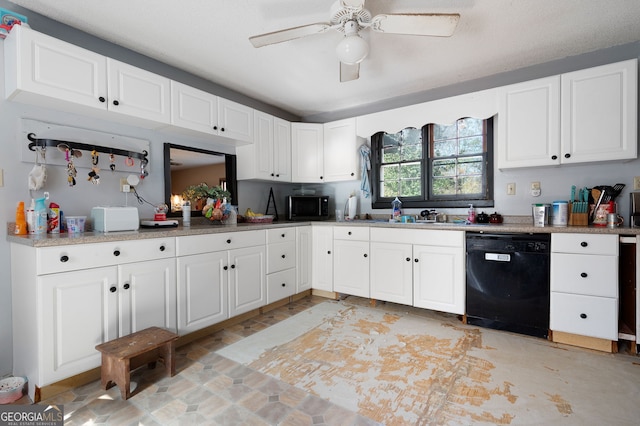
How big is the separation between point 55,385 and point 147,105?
1.98 meters

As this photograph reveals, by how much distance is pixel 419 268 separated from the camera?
2.84 meters

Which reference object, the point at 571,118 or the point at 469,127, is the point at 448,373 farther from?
the point at 469,127

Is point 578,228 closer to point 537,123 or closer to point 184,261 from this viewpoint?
point 537,123

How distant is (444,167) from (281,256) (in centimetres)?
211

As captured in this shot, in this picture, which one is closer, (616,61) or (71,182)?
(71,182)

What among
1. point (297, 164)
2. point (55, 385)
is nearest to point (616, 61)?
point (297, 164)

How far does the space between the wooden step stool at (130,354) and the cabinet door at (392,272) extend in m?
1.99

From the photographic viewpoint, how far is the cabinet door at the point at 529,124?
2.51 meters

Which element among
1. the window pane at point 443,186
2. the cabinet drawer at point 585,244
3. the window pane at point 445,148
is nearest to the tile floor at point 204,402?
the cabinet drawer at point 585,244

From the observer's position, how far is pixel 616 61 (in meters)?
2.53

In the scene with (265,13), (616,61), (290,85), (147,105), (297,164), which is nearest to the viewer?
(265,13)

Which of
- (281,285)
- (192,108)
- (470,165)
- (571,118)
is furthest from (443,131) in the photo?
(192,108)

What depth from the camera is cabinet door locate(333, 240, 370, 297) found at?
3.19 m

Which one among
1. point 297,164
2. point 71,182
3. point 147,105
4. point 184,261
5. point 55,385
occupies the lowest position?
point 55,385
